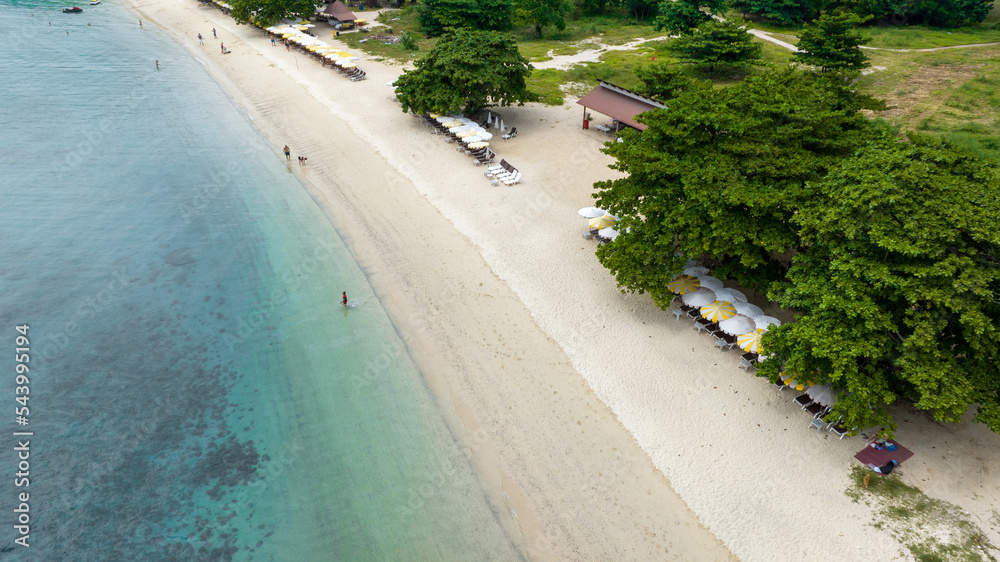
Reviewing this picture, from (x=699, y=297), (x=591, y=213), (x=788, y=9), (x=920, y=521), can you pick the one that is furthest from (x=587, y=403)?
(x=788, y=9)

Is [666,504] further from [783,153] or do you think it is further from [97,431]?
[97,431]

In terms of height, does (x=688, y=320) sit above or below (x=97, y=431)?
above

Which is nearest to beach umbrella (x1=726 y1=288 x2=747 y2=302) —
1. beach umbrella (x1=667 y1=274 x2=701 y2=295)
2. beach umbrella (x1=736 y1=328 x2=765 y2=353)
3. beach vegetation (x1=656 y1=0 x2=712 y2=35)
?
beach umbrella (x1=667 y1=274 x2=701 y2=295)

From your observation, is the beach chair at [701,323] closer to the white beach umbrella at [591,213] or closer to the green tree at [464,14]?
the white beach umbrella at [591,213]

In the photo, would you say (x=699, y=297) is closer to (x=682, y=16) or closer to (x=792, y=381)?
(x=792, y=381)

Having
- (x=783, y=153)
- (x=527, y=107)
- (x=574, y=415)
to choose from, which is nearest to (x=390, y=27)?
(x=527, y=107)

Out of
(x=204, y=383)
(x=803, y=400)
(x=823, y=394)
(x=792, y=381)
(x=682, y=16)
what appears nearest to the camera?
(x=823, y=394)
